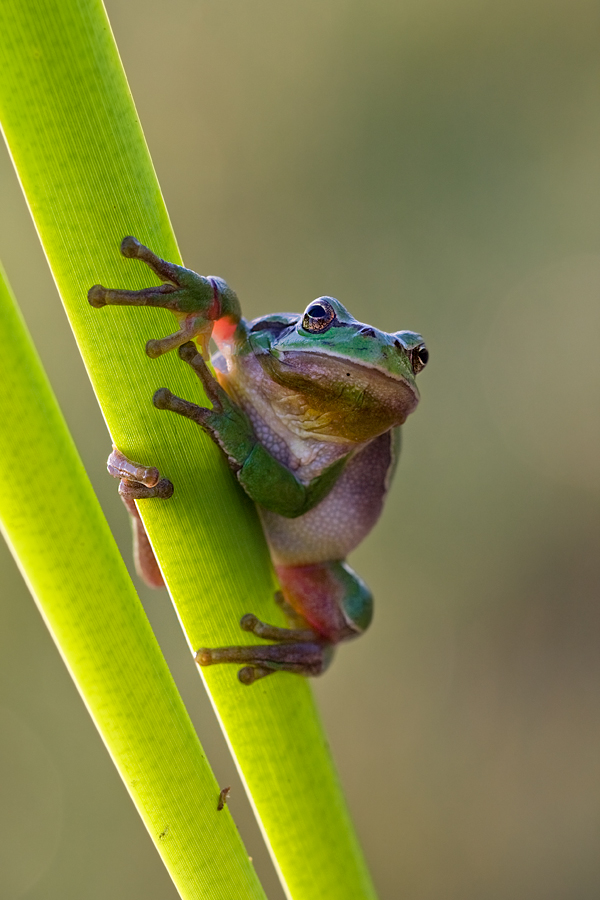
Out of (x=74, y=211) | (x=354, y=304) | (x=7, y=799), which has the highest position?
(x=74, y=211)

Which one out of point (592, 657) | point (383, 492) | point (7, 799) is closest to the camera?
point (383, 492)

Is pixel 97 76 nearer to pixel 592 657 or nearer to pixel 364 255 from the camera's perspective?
pixel 364 255

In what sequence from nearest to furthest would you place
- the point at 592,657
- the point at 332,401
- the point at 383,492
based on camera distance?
1. the point at 332,401
2. the point at 383,492
3. the point at 592,657

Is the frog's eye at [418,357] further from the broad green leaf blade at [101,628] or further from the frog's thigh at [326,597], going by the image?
the broad green leaf blade at [101,628]

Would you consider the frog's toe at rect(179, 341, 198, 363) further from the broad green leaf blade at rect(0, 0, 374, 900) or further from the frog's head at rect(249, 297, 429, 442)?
the frog's head at rect(249, 297, 429, 442)

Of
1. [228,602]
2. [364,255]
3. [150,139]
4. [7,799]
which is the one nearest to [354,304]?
[364,255]

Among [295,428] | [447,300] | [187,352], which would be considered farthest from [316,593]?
[447,300]

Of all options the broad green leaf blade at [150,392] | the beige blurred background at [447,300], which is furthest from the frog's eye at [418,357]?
the beige blurred background at [447,300]

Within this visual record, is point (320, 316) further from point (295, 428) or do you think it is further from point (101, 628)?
point (101, 628)
